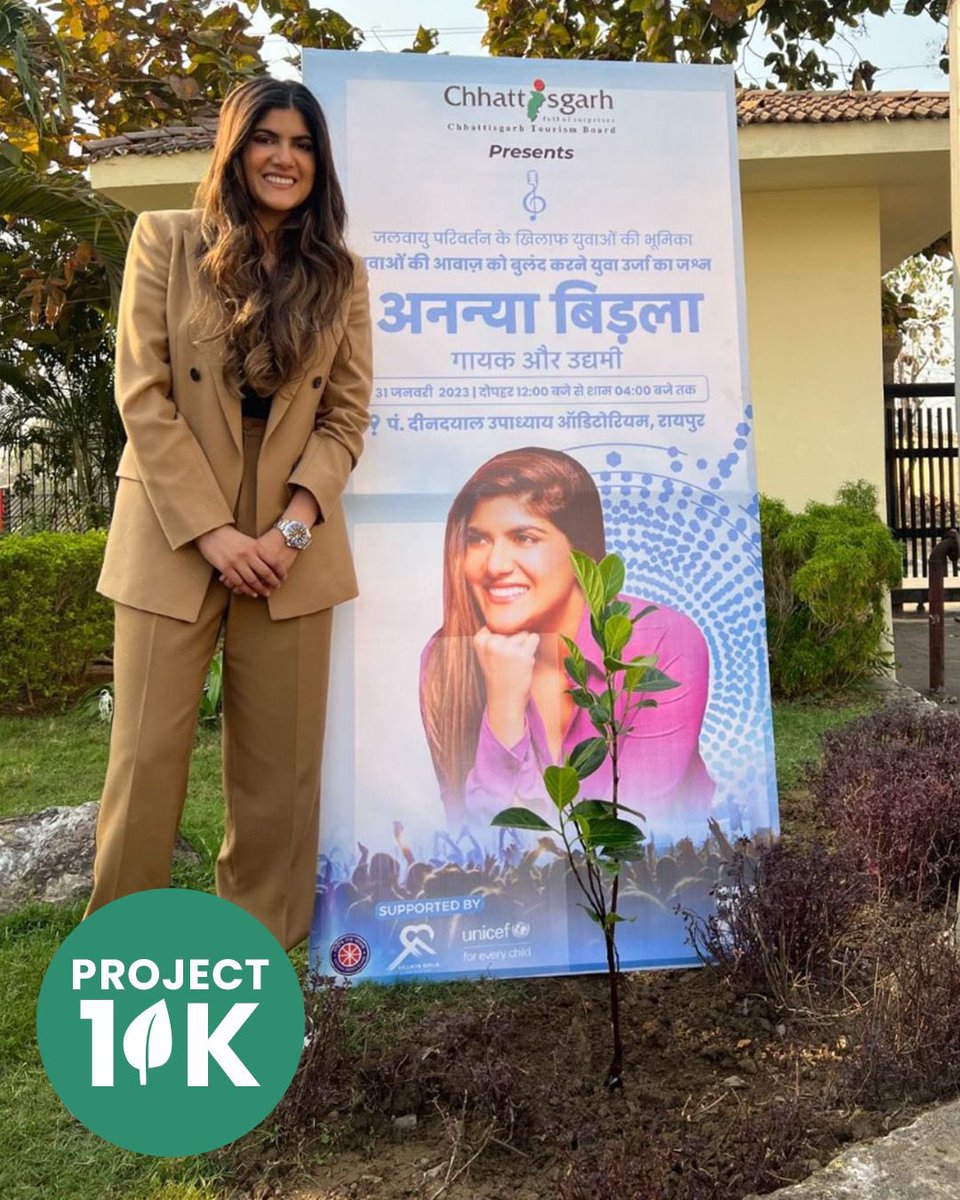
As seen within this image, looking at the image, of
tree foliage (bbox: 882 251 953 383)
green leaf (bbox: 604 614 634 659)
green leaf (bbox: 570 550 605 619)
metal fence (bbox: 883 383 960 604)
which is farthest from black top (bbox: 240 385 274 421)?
tree foliage (bbox: 882 251 953 383)

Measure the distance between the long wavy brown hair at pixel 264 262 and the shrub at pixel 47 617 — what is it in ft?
16.2

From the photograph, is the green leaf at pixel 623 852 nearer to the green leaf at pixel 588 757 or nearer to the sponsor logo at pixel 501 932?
the green leaf at pixel 588 757

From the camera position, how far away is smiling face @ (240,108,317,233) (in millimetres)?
2551

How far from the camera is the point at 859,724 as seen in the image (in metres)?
4.89

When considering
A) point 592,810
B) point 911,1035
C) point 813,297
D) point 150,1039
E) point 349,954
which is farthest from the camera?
point 813,297

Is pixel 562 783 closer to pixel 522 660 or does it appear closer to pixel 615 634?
pixel 615 634

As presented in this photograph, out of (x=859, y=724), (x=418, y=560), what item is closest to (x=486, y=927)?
(x=418, y=560)

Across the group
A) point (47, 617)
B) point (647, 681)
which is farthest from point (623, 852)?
point (47, 617)

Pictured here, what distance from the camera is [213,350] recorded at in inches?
99.5

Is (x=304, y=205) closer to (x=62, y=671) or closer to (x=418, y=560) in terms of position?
(x=418, y=560)

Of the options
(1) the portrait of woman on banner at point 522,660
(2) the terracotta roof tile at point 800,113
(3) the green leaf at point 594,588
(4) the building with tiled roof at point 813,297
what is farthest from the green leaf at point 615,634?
(4) the building with tiled roof at point 813,297

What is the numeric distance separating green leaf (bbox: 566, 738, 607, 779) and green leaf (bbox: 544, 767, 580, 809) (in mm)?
62

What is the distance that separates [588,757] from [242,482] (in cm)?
104

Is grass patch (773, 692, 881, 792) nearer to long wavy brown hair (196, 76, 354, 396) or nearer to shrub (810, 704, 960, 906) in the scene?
shrub (810, 704, 960, 906)
